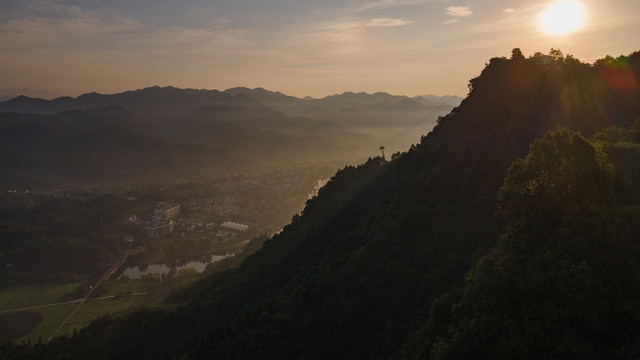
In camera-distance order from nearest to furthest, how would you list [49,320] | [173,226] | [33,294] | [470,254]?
[470,254], [49,320], [33,294], [173,226]

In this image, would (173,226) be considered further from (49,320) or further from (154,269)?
(49,320)

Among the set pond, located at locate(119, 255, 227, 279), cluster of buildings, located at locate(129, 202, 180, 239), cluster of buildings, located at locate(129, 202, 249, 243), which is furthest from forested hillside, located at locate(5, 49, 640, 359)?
cluster of buildings, located at locate(129, 202, 180, 239)

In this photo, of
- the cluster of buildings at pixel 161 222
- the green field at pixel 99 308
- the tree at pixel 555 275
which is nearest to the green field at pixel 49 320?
the green field at pixel 99 308

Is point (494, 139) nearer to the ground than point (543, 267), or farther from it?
farther from it

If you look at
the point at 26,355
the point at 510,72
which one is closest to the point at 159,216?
the point at 26,355

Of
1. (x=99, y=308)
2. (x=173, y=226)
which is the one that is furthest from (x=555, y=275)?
(x=173, y=226)

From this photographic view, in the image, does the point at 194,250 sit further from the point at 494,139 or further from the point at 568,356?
the point at 568,356

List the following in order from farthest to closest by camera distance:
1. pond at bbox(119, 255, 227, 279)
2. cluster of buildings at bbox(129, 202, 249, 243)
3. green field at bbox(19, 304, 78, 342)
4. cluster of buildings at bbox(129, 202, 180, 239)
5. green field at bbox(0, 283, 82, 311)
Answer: cluster of buildings at bbox(129, 202, 180, 239) < cluster of buildings at bbox(129, 202, 249, 243) < pond at bbox(119, 255, 227, 279) < green field at bbox(0, 283, 82, 311) < green field at bbox(19, 304, 78, 342)

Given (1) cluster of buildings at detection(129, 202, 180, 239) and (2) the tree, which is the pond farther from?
(2) the tree

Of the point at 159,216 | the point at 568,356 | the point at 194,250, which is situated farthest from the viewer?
the point at 159,216
